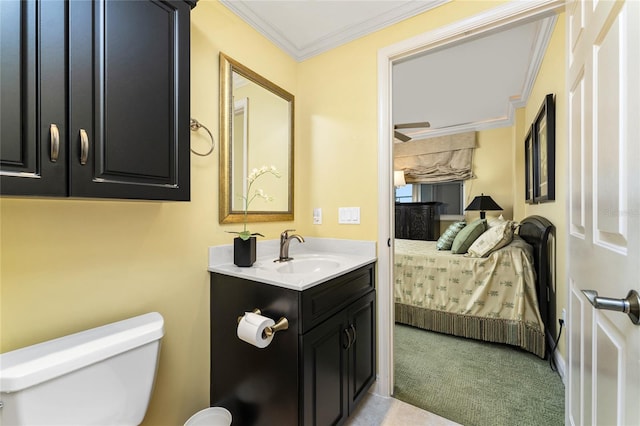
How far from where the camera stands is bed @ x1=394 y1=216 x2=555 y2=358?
2141 mm

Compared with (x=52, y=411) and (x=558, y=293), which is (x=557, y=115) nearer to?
(x=558, y=293)

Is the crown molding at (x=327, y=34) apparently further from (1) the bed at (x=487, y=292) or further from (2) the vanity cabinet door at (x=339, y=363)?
(1) the bed at (x=487, y=292)

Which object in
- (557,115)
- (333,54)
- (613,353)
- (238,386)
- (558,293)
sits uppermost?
(333,54)

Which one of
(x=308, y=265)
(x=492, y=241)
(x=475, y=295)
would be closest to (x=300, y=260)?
(x=308, y=265)

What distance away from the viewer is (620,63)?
0.66 meters

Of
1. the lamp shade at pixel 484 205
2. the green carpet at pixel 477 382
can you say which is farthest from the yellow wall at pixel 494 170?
the green carpet at pixel 477 382

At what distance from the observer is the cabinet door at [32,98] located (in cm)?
68

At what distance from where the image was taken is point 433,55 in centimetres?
235

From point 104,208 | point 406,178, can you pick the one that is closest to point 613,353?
point 104,208

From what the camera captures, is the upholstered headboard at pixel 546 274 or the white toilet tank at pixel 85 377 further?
the upholstered headboard at pixel 546 274

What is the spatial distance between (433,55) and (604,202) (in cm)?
211

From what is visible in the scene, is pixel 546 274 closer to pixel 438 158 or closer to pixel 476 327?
pixel 476 327

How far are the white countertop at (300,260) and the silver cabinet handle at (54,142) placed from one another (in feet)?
2.61

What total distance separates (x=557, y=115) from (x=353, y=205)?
1.73 meters
